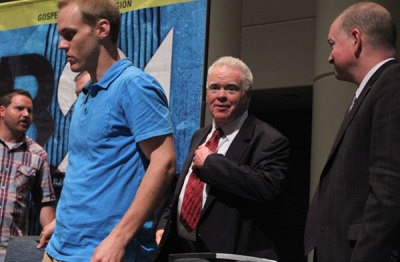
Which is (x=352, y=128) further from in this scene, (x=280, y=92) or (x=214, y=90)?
(x=280, y=92)

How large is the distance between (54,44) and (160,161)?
275 cm

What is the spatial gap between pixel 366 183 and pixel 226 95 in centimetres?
118

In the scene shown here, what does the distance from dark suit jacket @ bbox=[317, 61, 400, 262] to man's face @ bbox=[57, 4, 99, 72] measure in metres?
0.93

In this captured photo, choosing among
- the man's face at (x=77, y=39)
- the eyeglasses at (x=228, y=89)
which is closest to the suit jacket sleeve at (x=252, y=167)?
the eyeglasses at (x=228, y=89)

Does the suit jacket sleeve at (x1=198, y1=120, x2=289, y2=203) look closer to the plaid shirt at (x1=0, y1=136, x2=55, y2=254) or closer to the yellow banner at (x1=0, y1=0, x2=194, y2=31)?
the plaid shirt at (x1=0, y1=136, x2=55, y2=254)

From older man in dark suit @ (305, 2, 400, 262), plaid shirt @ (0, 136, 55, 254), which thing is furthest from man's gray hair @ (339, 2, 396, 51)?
plaid shirt @ (0, 136, 55, 254)

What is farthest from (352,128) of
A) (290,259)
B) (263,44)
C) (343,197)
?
(290,259)

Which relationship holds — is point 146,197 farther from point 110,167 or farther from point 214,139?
point 214,139

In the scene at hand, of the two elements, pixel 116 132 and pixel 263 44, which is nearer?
pixel 116 132

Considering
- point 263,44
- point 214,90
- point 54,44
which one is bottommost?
point 214,90

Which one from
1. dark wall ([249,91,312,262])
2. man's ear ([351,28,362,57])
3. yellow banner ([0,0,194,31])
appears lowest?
dark wall ([249,91,312,262])

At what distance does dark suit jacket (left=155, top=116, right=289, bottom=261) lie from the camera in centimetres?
246

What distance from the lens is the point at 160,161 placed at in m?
1.76

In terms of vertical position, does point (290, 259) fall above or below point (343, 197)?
below
